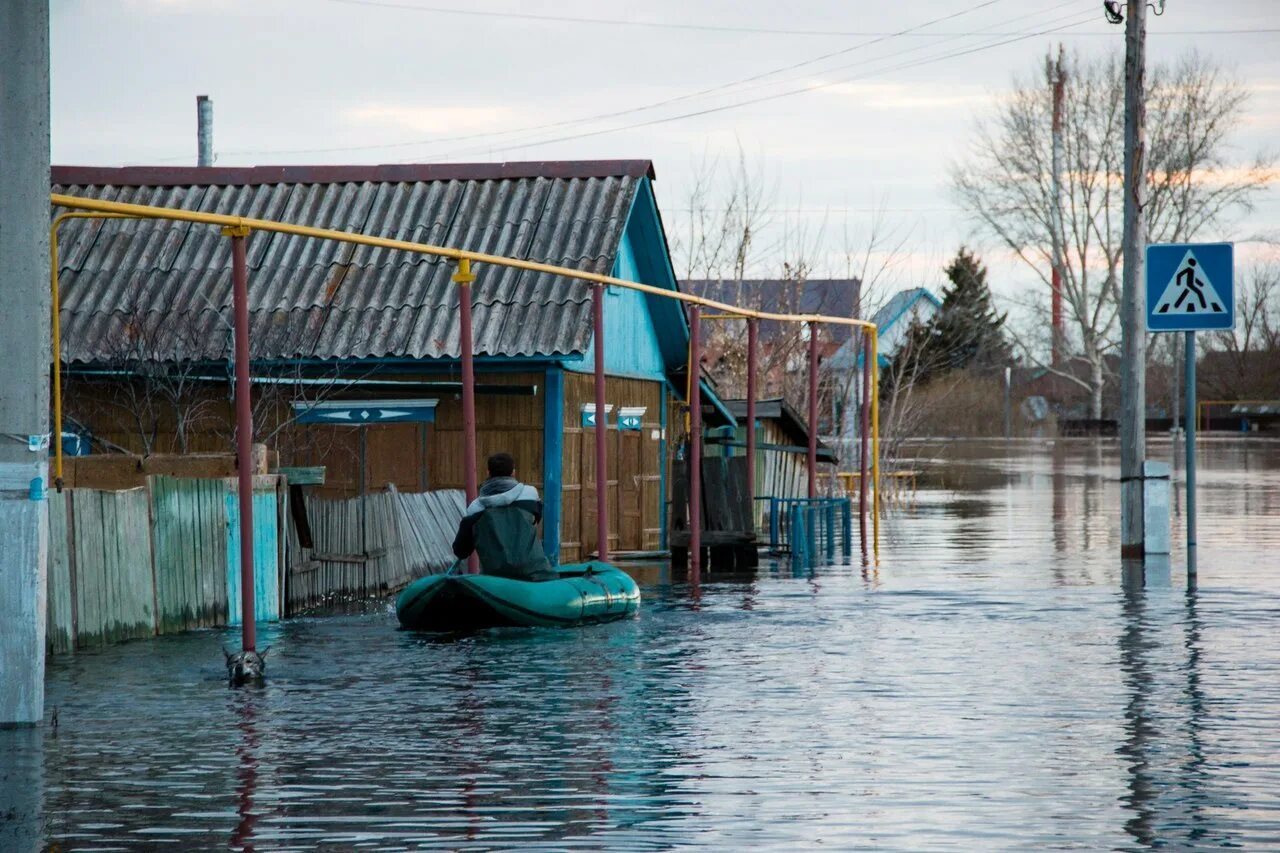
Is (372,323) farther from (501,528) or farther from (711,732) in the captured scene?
(711,732)

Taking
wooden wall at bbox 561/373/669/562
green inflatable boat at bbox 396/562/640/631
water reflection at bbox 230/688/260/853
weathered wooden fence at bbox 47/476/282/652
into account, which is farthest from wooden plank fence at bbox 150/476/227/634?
wooden wall at bbox 561/373/669/562

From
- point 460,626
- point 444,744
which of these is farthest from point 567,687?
point 460,626

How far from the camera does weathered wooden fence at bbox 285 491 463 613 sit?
63.4 feet

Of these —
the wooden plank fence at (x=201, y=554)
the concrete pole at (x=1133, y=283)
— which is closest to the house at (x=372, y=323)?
the wooden plank fence at (x=201, y=554)

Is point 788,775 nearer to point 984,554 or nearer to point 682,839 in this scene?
point 682,839

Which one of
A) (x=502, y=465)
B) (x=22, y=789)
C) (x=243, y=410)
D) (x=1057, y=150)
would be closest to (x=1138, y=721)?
(x=22, y=789)

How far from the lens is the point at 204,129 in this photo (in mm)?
44875

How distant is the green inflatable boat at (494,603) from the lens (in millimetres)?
16562

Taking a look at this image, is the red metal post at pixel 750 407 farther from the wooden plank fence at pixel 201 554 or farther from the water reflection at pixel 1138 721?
the water reflection at pixel 1138 721

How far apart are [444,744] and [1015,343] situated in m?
83.3

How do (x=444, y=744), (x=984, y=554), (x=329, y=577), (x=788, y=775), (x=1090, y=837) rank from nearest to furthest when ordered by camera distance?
1. (x=1090, y=837)
2. (x=788, y=775)
3. (x=444, y=744)
4. (x=329, y=577)
5. (x=984, y=554)

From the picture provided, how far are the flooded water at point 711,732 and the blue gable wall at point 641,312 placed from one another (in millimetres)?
7053

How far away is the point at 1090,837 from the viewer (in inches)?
318

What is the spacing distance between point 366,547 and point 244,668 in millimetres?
6772
